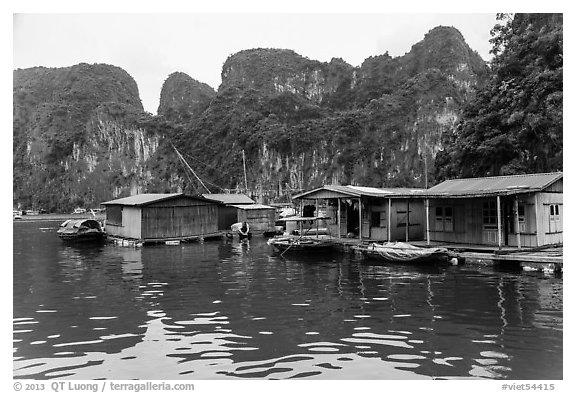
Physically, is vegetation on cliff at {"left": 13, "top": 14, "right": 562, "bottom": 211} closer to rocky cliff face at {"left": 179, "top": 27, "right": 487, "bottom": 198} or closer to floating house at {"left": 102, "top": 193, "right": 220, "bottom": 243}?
rocky cliff face at {"left": 179, "top": 27, "right": 487, "bottom": 198}

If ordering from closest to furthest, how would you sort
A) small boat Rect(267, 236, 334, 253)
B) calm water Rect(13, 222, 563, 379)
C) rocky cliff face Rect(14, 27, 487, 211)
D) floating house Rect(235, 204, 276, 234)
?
1. calm water Rect(13, 222, 563, 379)
2. small boat Rect(267, 236, 334, 253)
3. floating house Rect(235, 204, 276, 234)
4. rocky cliff face Rect(14, 27, 487, 211)

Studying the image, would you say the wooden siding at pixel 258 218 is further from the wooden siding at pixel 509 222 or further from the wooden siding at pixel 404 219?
the wooden siding at pixel 509 222

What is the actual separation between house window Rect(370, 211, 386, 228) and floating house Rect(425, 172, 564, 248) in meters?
2.84

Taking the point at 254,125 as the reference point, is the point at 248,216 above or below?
below

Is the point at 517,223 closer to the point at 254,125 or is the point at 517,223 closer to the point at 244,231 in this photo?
the point at 244,231

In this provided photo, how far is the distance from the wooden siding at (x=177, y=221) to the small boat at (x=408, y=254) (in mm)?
17495

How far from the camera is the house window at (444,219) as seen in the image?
947 inches

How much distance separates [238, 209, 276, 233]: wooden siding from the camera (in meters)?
43.2

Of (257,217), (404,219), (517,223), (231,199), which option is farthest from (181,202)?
(517,223)

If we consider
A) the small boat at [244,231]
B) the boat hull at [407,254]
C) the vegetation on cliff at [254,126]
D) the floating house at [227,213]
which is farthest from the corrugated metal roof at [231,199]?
the vegetation on cliff at [254,126]

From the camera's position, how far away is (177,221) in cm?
3450

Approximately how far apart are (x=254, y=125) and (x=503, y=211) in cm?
9250

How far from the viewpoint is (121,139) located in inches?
5039

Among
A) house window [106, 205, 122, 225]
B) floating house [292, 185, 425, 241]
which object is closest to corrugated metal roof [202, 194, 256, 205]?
house window [106, 205, 122, 225]
